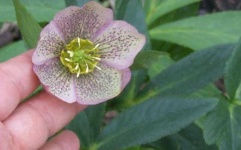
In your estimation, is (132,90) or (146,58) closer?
(146,58)

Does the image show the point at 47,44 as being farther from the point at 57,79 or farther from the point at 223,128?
the point at 223,128

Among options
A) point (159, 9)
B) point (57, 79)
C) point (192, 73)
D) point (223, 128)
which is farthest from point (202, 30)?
point (57, 79)

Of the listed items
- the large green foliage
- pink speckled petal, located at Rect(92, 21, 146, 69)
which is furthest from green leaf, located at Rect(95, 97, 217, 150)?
pink speckled petal, located at Rect(92, 21, 146, 69)

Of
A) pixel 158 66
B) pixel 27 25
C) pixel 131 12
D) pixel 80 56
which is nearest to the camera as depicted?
pixel 27 25

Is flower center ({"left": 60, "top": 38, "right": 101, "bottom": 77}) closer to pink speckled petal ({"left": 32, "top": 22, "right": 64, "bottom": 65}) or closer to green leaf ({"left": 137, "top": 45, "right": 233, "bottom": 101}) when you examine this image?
pink speckled petal ({"left": 32, "top": 22, "right": 64, "bottom": 65})

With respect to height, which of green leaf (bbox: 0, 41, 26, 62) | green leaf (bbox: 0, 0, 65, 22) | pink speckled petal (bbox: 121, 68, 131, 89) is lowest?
green leaf (bbox: 0, 41, 26, 62)

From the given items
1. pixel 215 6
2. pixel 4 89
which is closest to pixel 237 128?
pixel 4 89

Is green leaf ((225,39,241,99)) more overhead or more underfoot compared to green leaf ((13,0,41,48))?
more underfoot
